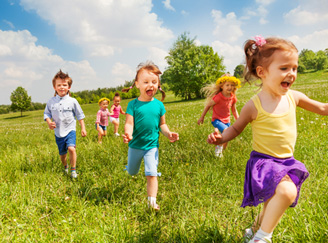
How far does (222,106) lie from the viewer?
5.60m

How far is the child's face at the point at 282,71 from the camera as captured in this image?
83.2 inches

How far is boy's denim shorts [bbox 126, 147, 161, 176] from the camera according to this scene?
345 centimetres

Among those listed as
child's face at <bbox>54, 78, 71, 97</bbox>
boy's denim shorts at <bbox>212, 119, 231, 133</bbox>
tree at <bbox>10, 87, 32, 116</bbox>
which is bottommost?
boy's denim shorts at <bbox>212, 119, 231, 133</bbox>

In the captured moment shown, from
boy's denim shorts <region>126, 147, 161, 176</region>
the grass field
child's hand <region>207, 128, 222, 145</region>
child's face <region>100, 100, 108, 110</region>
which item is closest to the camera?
child's hand <region>207, 128, 222, 145</region>

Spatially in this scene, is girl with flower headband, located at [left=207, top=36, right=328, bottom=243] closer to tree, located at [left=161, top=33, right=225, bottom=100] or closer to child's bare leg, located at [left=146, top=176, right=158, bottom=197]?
child's bare leg, located at [left=146, top=176, right=158, bottom=197]

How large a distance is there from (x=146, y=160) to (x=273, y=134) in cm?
191

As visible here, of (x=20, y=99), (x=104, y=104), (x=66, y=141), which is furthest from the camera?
(x=20, y=99)

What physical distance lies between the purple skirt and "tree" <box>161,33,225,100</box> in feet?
139

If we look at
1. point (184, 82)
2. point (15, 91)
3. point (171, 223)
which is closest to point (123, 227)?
point (171, 223)

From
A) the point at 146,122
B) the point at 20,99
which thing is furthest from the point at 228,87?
the point at 20,99

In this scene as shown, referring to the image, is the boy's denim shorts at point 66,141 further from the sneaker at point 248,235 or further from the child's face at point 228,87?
the sneaker at point 248,235

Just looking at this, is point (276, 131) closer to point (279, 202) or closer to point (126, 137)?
point (279, 202)

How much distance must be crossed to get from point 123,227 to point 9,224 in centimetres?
153

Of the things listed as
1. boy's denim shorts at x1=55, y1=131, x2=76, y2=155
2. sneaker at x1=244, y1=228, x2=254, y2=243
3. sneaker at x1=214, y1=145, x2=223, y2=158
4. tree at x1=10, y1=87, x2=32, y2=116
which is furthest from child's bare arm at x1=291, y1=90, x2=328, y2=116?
tree at x1=10, y1=87, x2=32, y2=116
